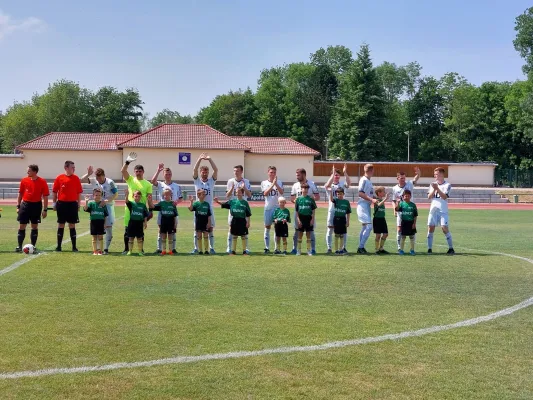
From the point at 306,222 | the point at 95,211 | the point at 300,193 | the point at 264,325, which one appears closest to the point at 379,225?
the point at 306,222

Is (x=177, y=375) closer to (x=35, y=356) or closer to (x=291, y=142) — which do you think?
(x=35, y=356)

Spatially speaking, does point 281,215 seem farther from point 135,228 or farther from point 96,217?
point 96,217

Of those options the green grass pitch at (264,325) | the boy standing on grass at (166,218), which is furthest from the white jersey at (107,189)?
the green grass pitch at (264,325)

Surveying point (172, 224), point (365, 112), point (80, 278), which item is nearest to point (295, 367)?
point (80, 278)

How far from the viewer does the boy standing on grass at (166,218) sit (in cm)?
1325

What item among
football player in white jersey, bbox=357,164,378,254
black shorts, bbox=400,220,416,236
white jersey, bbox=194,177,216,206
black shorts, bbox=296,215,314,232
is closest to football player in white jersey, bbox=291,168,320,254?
black shorts, bbox=296,215,314,232

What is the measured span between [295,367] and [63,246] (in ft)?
34.8

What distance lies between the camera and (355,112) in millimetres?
66750

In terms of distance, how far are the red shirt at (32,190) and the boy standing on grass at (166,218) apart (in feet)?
8.83

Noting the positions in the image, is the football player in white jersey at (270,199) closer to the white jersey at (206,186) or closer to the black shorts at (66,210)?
the white jersey at (206,186)

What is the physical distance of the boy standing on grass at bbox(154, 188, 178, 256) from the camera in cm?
1325

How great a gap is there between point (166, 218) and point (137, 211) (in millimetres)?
671

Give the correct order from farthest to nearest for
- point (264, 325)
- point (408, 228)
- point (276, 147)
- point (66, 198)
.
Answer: point (276, 147)
point (408, 228)
point (66, 198)
point (264, 325)

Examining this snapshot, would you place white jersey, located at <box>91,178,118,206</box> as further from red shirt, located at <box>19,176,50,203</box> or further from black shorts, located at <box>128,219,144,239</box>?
red shirt, located at <box>19,176,50,203</box>
